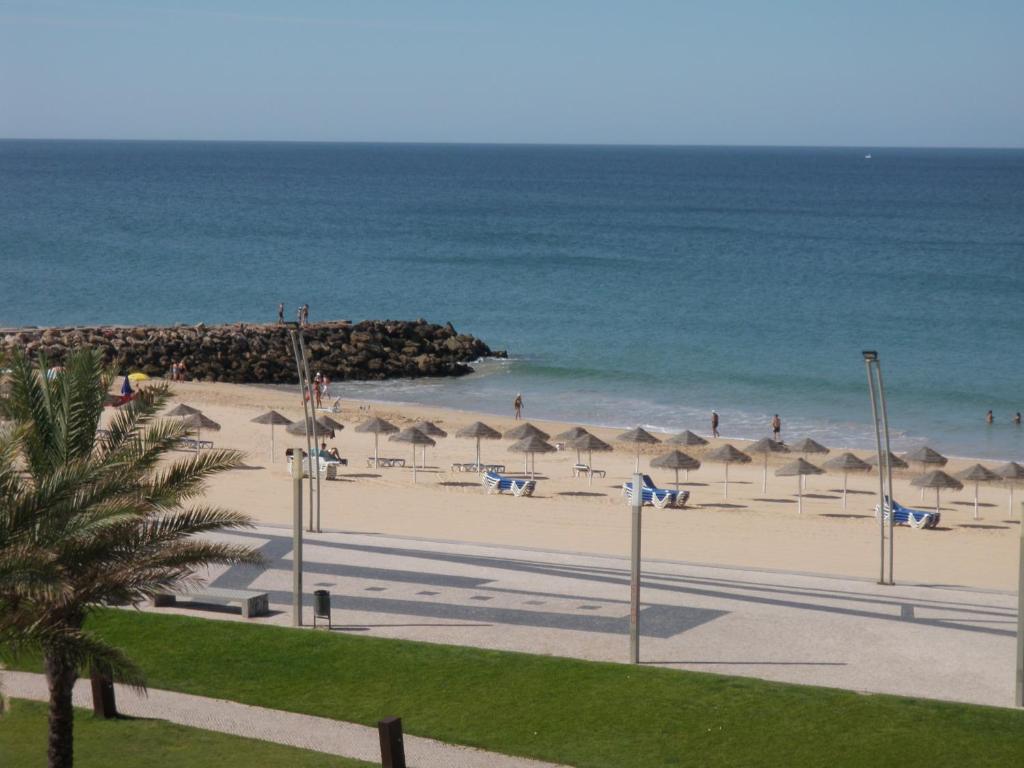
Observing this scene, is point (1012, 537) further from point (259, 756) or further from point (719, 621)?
point (259, 756)

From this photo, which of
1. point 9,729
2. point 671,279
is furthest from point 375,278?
point 9,729

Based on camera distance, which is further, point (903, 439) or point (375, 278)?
point (375, 278)

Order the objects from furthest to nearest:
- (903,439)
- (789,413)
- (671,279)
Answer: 1. (671,279)
2. (789,413)
3. (903,439)

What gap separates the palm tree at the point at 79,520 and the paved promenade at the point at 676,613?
5039 millimetres

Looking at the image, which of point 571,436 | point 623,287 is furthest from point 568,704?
point 623,287

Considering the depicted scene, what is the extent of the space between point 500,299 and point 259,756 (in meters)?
65.3

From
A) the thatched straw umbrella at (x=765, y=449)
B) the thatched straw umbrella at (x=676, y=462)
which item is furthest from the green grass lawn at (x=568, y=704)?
the thatched straw umbrella at (x=765, y=449)

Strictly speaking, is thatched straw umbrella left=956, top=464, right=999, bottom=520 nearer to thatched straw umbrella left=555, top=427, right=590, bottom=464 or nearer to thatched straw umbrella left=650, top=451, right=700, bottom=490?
thatched straw umbrella left=650, top=451, right=700, bottom=490

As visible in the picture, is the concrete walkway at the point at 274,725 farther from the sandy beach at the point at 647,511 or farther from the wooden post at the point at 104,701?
the sandy beach at the point at 647,511

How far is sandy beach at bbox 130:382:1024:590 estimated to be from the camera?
2689 centimetres

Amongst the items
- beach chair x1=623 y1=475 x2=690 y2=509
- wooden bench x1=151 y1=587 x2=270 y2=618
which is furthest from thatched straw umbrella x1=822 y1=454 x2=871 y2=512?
wooden bench x1=151 y1=587 x2=270 y2=618

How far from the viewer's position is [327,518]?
28.5 meters

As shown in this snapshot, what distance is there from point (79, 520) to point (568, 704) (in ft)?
18.5

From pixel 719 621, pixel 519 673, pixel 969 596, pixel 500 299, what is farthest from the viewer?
pixel 500 299
